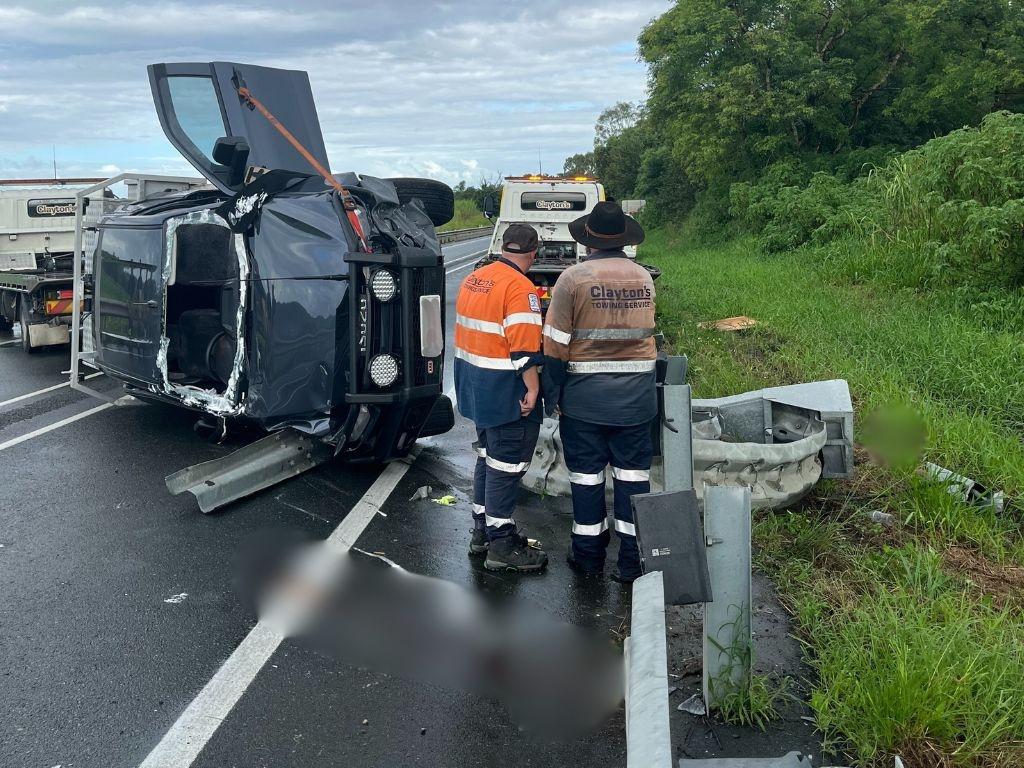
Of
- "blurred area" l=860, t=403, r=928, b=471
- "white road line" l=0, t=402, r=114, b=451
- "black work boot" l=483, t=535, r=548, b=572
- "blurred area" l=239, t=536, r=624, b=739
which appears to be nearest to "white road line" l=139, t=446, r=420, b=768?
"blurred area" l=239, t=536, r=624, b=739

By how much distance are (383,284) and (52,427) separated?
3.83 meters

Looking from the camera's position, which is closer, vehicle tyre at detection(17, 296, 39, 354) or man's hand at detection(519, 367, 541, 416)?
man's hand at detection(519, 367, 541, 416)

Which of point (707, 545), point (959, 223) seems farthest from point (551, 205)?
point (707, 545)

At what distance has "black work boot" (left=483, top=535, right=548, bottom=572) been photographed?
15.7 ft

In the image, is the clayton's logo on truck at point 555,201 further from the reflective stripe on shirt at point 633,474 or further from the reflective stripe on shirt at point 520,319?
the reflective stripe on shirt at point 633,474

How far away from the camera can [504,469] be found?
16.0 ft

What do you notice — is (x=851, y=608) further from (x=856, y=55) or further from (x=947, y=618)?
(x=856, y=55)

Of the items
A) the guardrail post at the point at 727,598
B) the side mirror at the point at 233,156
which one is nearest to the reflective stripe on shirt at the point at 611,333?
the guardrail post at the point at 727,598

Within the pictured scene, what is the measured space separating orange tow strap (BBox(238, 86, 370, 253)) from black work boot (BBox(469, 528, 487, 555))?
1.80 meters

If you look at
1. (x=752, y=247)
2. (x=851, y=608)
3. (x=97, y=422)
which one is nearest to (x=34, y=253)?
(x=97, y=422)

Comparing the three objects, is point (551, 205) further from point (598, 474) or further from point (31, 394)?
point (598, 474)

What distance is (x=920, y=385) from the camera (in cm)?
737

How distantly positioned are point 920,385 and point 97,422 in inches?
269

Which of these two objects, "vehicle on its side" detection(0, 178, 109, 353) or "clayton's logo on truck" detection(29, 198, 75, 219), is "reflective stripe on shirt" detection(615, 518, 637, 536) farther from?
"clayton's logo on truck" detection(29, 198, 75, 219)
